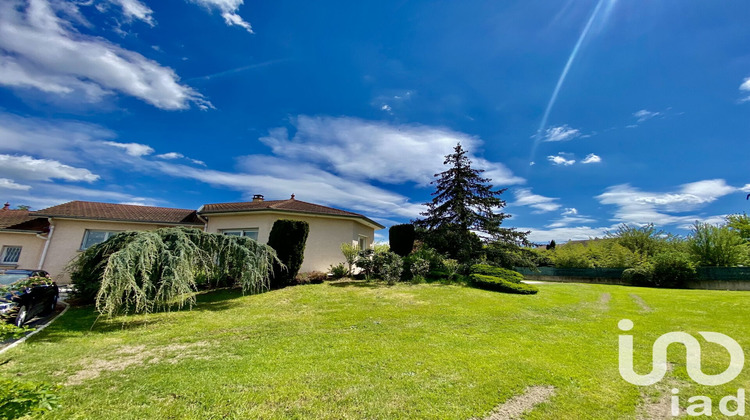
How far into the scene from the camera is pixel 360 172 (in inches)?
777

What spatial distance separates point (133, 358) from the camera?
502 cm

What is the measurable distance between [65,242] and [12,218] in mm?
6002

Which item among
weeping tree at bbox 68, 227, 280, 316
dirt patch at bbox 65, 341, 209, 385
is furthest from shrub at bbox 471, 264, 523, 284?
dirt patch at bbox 65, 341, 209, 385

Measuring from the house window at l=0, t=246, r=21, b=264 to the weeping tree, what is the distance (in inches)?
445

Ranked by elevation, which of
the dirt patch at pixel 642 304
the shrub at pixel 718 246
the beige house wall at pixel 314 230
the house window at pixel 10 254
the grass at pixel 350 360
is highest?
the shrub at pixel 718 246

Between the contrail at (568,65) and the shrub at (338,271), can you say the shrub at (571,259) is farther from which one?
the shrub at (338,271)

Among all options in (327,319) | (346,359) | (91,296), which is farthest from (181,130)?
(346,359)

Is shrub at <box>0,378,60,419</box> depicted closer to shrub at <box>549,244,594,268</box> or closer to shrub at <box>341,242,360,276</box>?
shrub at <box>341,242,360,276</box>

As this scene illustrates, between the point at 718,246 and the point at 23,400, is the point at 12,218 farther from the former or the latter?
the point at 718,246

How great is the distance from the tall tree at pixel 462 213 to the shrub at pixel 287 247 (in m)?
10.7

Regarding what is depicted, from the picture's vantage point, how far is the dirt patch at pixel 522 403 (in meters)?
3.24

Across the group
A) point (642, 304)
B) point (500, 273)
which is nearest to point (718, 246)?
point (642, 304)

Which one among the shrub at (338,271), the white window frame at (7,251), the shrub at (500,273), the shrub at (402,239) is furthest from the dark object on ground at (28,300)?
the shrub at (500,273)

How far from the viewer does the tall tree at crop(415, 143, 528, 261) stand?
1966 centimetres
